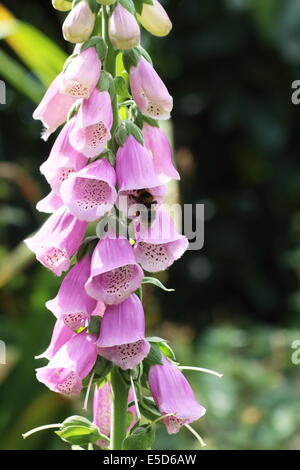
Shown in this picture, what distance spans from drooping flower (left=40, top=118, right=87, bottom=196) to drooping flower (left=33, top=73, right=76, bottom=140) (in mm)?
41

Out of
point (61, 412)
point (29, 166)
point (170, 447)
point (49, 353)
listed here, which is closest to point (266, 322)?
point (29, 166)

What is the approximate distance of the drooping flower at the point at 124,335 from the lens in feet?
2.89

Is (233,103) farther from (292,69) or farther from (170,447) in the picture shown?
(170,447)

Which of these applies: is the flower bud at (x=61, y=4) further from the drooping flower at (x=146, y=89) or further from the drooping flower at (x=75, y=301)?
the drooping flower at (x=75, y=301)

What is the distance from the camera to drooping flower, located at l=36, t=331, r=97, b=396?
885 mm

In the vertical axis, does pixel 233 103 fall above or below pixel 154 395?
above

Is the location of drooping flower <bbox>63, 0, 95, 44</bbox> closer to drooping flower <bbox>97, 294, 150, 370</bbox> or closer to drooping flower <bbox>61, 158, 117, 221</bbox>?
drooping flower <bbox>61, 158, 117, 221</bbox>

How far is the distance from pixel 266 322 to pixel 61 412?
269 centimetres

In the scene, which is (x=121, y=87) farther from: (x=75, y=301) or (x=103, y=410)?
(x=103, y=410)

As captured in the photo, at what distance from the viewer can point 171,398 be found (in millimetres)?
933

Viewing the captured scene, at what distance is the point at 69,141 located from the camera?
0.94 m

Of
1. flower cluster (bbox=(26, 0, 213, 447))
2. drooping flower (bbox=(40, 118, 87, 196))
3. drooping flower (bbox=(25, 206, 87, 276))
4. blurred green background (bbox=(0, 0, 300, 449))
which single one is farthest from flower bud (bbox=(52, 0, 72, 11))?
blurred green background (bbox=(0, 0, 300, 449))

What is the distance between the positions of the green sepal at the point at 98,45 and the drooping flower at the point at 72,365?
0.35m

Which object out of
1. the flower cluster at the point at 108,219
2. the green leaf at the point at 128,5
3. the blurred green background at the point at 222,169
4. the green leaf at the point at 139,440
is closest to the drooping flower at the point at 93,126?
the flower cluster at the point at 108,219
